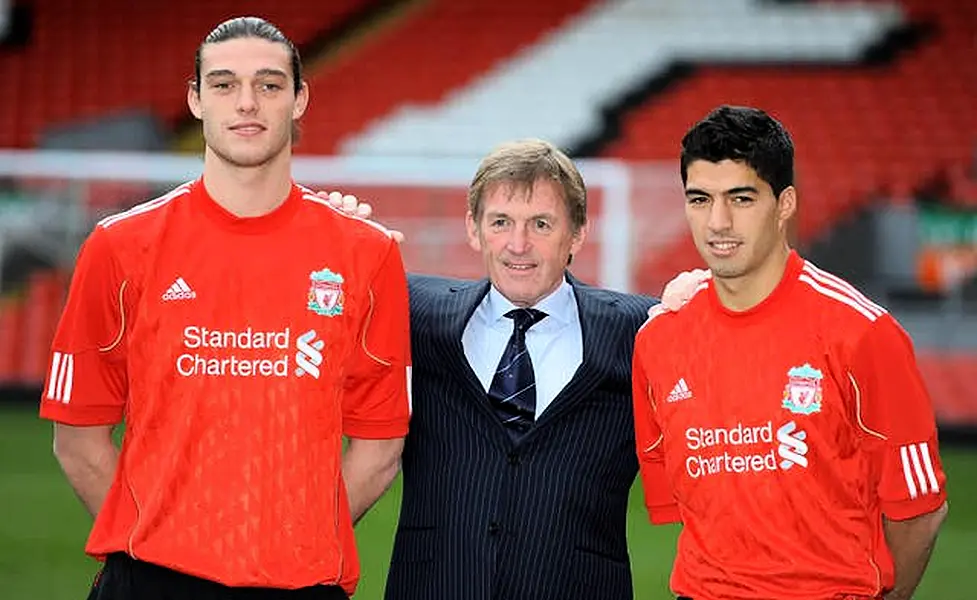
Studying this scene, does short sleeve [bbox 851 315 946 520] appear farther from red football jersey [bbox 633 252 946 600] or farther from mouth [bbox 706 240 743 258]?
mouth [bbox 706 240 743 258]

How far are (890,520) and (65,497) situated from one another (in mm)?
5390

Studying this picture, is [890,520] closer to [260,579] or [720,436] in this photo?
[720,436]

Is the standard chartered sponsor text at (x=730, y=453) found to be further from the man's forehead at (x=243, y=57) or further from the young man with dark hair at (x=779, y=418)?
the man's forehead at (x=243, y=57)

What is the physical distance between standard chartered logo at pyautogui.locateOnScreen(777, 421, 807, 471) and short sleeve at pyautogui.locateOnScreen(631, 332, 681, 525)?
0.29 metres

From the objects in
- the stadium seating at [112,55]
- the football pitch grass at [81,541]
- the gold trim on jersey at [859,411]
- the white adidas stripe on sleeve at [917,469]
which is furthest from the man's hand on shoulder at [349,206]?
the stadium seating at [112,55]

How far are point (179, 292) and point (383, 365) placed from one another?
1.51 feet

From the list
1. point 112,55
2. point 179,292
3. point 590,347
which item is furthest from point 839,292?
→ point 112,55

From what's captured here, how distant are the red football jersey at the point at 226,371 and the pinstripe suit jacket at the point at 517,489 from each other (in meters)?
0.28

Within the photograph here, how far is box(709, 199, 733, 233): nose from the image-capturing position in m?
3.17

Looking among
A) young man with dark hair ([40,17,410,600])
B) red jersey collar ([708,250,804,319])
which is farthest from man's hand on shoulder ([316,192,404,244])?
red jersey collar ([708,250,804,319])

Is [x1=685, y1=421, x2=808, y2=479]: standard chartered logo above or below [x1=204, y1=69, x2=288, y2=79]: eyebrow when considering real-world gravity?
below

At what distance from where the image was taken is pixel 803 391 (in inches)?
125

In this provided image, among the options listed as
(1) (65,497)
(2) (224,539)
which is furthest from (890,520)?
(1) (65,497)

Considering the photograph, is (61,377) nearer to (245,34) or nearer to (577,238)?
(245,34)
